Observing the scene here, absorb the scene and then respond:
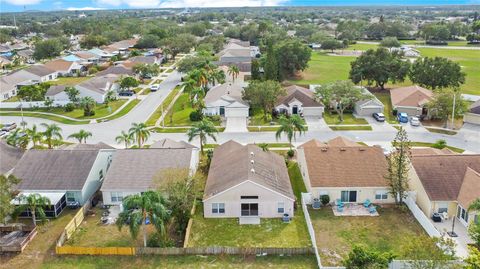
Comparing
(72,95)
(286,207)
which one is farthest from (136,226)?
(72,95)

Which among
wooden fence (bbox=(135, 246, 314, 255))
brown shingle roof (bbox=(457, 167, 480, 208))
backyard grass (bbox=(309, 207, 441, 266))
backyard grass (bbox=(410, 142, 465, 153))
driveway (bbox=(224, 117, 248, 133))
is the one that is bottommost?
backyard grass (bbox=(410, 142, 465, 153))

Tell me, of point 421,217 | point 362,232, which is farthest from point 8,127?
point 421,217

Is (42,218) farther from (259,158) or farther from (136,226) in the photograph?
(259,158)

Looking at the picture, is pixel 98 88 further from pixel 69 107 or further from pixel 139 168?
pixel 139 168

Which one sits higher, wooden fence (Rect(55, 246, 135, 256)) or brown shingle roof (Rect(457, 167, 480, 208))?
brown shingle roof (Rect(457, 167, 480, 208))

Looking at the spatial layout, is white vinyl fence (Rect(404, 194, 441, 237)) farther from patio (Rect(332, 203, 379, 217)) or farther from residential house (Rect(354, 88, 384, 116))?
residential house (Rect(354, 88, 384, 116))

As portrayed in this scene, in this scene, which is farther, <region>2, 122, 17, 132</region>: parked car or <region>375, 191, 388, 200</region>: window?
<region>2, 122, 17, 132</region>: parked car

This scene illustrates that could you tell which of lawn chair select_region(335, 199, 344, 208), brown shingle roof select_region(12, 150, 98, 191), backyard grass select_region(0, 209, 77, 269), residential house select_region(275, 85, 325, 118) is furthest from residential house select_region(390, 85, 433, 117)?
backyard grass select_region(0, 209, 77, 269)

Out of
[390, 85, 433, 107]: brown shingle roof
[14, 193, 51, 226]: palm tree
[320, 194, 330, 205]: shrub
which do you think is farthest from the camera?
[390, 85, 433, 107]: brown shingle roof

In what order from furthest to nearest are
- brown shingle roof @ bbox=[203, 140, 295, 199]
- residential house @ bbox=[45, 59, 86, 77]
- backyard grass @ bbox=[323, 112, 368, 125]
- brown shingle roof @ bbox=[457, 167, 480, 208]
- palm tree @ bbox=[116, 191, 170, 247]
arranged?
residential house @ bbox=[45, 59, 86, 77] < backyard grass @ bbox=[323, 112, 368, 125] < brown shingle roof @ bbox=[203, 140, 295, 199] < brown shingle roof @ bbox=[457, 167, 480, 208] < palm tree @ bbox=[116, 191, 170, 247]
